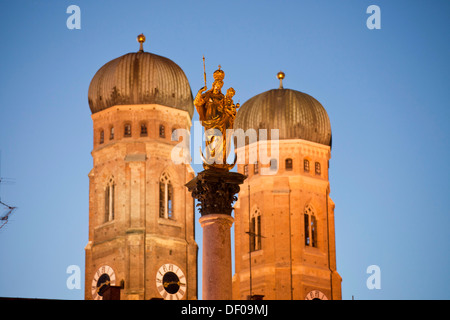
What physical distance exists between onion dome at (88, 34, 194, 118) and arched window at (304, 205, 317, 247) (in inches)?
402

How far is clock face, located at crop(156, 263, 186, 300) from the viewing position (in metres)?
88.9

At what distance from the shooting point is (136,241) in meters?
88.6

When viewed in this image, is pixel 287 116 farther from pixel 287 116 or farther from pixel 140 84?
pixel 140 84

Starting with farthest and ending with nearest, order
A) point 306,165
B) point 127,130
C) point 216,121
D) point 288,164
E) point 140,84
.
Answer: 1. point 306,165
2. point 288,164
3. point 127,130
4. point 140,84
5. point 216,121

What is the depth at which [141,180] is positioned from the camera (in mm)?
90125

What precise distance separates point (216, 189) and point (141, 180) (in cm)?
4758

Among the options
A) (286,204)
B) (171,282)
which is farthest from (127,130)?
(286,204)

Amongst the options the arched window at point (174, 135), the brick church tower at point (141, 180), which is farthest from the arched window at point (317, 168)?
the arched window at point (174, 135)

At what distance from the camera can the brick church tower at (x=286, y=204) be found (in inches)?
3637

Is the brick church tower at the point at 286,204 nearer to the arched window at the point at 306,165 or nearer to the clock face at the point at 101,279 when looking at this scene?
the arched window at the point at 306,165

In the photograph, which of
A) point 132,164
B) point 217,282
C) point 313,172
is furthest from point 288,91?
point 217,282

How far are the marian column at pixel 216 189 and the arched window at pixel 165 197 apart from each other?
1863 inches
